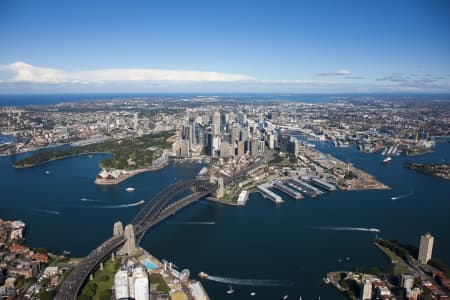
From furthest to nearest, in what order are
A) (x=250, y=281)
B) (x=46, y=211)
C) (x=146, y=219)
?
(x=46, y=211) < (x=146, y=219) < (x=250, y=281)

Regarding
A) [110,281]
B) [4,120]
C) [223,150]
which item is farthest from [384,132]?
[4,120]

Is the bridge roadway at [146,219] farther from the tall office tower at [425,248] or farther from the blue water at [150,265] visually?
Result: the tall office tower at [425,248]

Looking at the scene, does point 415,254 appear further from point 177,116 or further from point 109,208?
point 177,116

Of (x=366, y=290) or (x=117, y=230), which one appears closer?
(x=366, y=290)

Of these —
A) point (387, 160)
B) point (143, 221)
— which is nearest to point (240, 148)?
point (387, 160)

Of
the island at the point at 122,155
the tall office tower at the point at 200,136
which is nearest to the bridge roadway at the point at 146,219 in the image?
the island at the point at 122,155

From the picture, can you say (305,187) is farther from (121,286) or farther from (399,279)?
(121,286)
